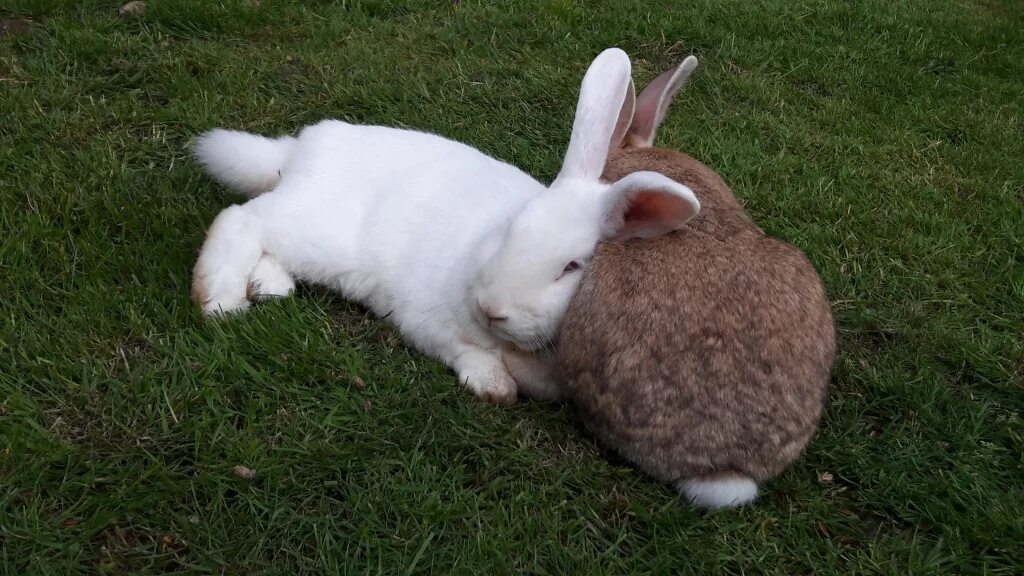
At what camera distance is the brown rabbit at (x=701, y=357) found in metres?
2.00

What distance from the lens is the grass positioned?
74.7 inches

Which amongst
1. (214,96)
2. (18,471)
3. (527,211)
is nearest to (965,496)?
(527,211)

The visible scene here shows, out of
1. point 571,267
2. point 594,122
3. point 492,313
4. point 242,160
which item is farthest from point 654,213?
point 242,160

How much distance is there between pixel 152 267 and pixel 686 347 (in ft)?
5.53

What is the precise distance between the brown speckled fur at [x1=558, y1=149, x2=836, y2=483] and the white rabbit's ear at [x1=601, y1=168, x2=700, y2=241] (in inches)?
1.8

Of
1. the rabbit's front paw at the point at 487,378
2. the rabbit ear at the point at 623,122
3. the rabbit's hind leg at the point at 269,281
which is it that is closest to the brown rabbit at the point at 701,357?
the rabbit's front paw at the point at 487,378

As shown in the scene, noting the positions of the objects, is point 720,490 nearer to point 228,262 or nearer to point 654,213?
point 654,213

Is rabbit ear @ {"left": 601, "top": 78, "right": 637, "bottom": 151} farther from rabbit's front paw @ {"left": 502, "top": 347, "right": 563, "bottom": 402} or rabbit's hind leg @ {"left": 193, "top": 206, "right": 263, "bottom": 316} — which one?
rabbit's hind leg @ {"left": 193, "top": 206, "right": 263, "bottom": 316}

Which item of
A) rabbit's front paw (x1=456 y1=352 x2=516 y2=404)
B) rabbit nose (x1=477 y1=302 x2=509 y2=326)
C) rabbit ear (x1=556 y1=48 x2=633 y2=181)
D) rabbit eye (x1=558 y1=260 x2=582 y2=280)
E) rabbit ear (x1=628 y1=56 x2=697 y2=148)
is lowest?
rabbit's front paw (x1=456 y1=352 x2=516 y2=404)

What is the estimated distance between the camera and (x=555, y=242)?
2.15 metres

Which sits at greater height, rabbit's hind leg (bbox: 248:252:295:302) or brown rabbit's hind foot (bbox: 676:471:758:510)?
brown rabbit's hind foot (bbox: 676:471:758:510)

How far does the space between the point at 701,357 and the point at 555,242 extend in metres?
0.48

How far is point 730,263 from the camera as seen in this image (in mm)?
2088

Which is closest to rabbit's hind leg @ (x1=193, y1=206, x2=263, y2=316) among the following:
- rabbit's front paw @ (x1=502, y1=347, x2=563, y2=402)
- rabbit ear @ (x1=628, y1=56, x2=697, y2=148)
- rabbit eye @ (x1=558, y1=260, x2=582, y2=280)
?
rabbit's front paw @ (x1=502, y1=347, x2=563, y2=402)
